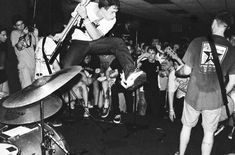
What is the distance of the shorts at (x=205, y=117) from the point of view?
2814 mm

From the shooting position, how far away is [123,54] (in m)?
2.50

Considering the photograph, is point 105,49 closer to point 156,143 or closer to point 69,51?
point 69,51

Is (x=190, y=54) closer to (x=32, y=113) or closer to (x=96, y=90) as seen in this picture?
(x=32, y=113)

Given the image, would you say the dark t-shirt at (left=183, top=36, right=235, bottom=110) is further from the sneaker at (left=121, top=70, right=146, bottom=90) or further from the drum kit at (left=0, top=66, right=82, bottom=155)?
Result: the drum kit at (left=0, top=66, right=82, bottom=155)

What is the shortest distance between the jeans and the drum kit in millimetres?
375

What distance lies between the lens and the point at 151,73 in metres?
5.24

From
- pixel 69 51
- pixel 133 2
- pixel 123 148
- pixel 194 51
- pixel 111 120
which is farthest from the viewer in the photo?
pixel 133 2

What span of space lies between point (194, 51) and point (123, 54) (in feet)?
2.65

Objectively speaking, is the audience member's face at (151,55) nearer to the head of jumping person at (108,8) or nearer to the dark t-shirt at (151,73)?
the dark t-shirt at (151,73)

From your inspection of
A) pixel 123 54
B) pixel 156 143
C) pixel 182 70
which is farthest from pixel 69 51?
pixel 156 143

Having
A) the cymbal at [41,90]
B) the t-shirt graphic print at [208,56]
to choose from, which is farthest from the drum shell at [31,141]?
the t-shirt graphic print at [208,56]

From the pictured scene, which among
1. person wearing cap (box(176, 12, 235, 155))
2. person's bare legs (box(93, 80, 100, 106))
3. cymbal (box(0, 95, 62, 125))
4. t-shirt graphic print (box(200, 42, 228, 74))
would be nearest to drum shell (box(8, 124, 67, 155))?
cymbal (box(0, 95, 62, 125))

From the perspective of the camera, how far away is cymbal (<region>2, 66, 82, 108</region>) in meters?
1.87

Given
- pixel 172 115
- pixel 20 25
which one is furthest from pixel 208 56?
pixel 20 25
